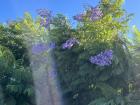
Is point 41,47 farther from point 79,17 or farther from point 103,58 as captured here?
point 103,58

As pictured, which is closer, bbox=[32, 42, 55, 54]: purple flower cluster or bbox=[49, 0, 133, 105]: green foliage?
bbox=[49, 0, 133, 105]: green foliage

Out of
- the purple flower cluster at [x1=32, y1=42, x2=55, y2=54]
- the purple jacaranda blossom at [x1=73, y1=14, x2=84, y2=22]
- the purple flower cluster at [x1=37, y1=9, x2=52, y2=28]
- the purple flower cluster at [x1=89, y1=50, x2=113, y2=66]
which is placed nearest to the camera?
the purple flower cluster at [x1=89, y1=50, x2=113, y2=66]

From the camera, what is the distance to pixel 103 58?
540 centimetres

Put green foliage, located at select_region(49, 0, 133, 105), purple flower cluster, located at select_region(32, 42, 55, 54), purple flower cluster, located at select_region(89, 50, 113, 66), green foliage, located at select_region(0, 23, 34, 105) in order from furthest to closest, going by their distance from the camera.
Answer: purple flower cluster, located at select_region(32, 42, 55, 54), green foliage, located at select_region(0, 23, 34, 105), green foliage, located at select_region(49, 0, 133, 105), purple flower cluster, located at select_region(89, 50, 113, 66)

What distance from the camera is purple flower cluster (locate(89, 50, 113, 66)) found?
5.42 metres

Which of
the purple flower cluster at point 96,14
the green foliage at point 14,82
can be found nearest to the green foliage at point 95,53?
the purple flower cluster at point 96,14

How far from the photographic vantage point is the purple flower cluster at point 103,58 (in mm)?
5418

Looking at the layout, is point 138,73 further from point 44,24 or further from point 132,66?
point 44,24

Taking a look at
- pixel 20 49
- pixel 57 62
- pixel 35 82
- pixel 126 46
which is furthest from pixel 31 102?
pixel 126 46

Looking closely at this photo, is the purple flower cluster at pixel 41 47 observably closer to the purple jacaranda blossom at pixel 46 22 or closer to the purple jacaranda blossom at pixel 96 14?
the purple jacaranda blossom at pixel 46 22

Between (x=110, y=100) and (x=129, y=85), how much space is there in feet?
1.93

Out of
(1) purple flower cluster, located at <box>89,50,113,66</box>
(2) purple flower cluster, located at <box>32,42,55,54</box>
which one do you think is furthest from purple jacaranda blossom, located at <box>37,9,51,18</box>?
(1) purple flower cluster, located at <box>89,50,113,66</box>

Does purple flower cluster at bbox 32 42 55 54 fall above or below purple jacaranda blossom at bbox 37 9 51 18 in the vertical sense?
below

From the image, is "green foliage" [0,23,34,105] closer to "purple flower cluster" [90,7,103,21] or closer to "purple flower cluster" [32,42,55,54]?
"purple flower cluster" [32,42,55,54]
